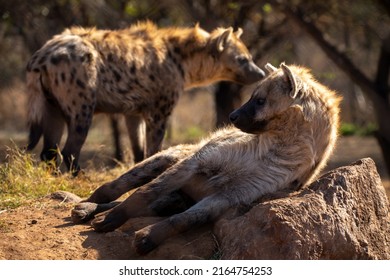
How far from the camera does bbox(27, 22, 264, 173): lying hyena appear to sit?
5848mm

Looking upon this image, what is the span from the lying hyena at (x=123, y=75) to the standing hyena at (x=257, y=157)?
1.53m

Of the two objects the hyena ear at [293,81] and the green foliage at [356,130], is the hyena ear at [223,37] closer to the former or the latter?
the hyena ear at [293,81]

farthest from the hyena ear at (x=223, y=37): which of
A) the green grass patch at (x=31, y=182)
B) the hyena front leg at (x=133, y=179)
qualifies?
the hyena front leg at (x=133, y=179)

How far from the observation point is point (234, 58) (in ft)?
23.5

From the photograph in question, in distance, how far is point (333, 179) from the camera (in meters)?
4.21

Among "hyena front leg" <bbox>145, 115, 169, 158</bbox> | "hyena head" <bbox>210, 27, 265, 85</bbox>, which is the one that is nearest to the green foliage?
"hyena head" <bbox>210, 27, 265, 85</bbox>

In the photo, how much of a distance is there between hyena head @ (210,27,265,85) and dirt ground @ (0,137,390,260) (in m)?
2.95

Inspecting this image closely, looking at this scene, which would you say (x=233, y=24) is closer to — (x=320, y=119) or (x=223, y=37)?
(x=223, y=37)

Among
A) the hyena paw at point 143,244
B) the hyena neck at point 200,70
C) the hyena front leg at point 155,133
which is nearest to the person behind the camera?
the hyena paw at point 143,244

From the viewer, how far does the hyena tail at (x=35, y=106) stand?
5.84 metres

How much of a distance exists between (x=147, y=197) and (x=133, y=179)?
382mm

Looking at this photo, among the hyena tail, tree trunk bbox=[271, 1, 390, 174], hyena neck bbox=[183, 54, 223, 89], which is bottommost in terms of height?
tree trunk bbox=[271, 1, 390, 174]

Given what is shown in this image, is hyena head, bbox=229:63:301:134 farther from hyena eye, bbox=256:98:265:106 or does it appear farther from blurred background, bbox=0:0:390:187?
blurred background, bbox=0:0:390:187
